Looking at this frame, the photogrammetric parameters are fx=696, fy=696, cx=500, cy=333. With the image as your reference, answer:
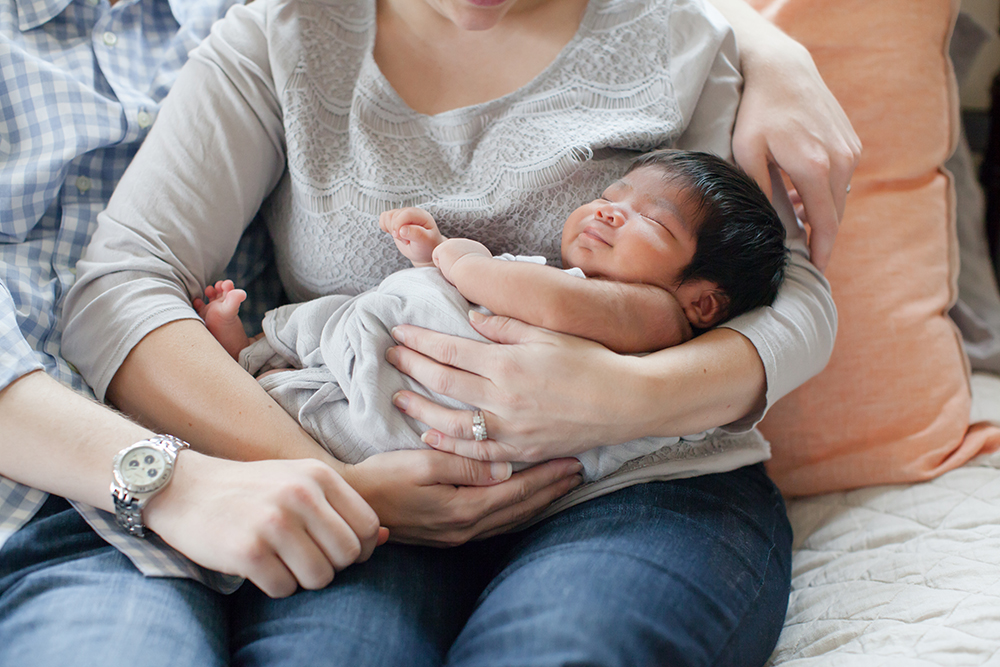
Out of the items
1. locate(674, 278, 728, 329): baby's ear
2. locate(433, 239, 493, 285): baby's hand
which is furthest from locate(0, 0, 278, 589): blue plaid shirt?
locate(674, 278, 728, 329): baby's ear

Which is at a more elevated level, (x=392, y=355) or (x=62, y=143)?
(x=62, y=143)

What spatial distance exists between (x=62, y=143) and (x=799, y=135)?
1.16 m

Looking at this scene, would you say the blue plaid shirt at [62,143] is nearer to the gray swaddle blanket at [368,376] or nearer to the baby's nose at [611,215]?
the gray swaddle blanket at [368,376]

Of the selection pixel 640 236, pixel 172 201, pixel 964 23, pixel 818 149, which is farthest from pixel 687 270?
pixel 964 23

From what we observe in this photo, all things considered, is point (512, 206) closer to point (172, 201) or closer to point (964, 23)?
point (172, 201)

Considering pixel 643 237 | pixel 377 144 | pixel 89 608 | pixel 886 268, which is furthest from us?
pixel 886 268

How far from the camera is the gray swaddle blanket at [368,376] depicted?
96cm

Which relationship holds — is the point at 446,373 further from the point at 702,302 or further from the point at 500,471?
the point at 702,302

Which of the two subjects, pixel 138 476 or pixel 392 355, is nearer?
pixel 138 476

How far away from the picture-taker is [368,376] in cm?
95

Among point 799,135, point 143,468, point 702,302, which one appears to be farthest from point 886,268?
point 143,468

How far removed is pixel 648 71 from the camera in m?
1.13

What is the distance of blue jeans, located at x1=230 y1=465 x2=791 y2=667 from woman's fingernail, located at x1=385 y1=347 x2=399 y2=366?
0.26 metres

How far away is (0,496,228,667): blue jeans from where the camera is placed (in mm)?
740
